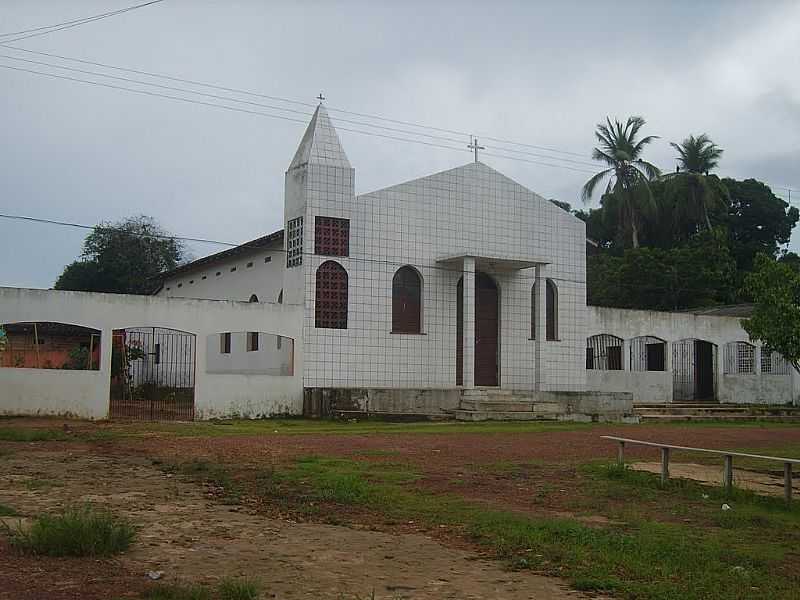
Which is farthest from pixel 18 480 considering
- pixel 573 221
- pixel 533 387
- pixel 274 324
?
pixel 573 221

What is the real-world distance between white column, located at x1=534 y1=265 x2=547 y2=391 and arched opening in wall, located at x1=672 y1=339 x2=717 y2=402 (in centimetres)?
727

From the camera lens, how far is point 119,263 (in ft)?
187

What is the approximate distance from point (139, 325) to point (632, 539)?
751 inches

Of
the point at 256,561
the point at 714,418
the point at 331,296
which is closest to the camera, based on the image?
the point at 256,561

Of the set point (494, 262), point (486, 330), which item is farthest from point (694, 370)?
point (494, 262)

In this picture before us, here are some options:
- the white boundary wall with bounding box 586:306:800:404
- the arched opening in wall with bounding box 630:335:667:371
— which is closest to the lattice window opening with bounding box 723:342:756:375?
the white boundary wall with bounding box 586:306:800:404

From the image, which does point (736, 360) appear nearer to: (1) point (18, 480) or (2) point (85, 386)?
(2) point (85, 386)

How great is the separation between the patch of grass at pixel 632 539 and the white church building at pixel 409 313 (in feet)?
47.1

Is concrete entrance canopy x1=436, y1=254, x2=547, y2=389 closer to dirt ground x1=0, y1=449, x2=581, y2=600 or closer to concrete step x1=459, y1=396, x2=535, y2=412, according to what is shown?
concrete step x1=459, y1=396, x2=535, y2=412

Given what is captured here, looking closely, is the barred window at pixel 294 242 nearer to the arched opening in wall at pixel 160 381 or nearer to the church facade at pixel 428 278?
the church facade at pixel 428 278

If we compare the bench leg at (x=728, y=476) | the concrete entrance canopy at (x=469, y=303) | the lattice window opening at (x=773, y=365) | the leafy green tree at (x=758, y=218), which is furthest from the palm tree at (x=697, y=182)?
the bench leg at (x=728, y=476)

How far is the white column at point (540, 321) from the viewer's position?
1210 inches

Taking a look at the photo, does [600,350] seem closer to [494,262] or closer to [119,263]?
[494,262]

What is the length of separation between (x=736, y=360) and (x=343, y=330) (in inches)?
682
